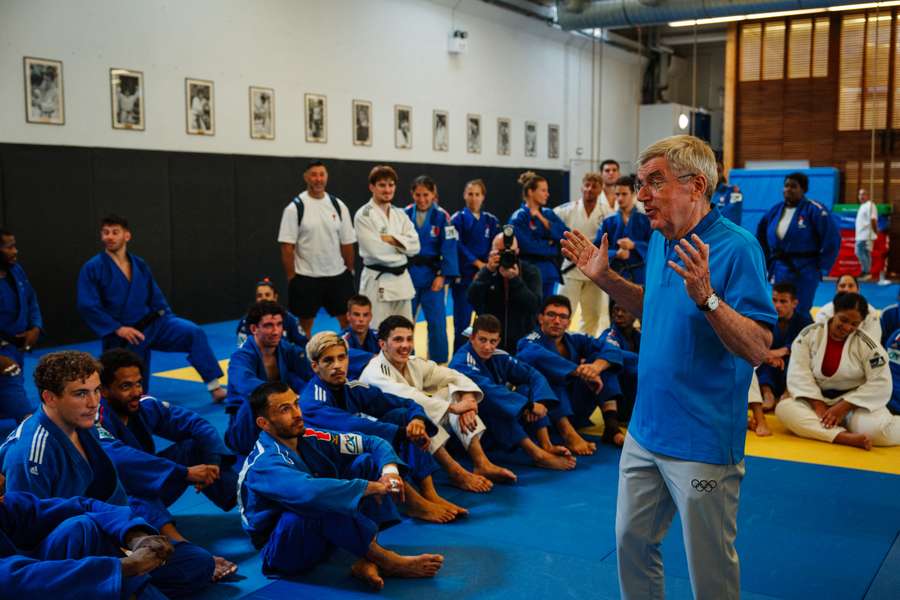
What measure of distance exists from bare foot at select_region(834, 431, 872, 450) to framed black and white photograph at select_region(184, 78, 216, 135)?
767 centimetres

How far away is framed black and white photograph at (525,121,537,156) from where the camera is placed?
16.9 metres

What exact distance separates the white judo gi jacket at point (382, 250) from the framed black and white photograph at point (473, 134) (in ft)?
26.9

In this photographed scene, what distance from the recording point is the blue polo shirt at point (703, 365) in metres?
→ 2.17

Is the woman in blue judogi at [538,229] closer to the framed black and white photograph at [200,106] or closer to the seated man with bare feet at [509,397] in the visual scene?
the seated man with bare feet at [509,397]

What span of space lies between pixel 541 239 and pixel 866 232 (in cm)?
796

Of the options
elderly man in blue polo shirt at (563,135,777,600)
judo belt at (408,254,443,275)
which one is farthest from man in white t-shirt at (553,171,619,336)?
elderly man in blue polo shirt at (563,135,777,600)

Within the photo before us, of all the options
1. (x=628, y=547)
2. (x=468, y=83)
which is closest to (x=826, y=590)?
(x=628, y=547)

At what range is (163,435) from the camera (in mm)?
4137

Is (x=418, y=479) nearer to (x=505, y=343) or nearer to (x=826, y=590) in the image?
(x=826, y=590)

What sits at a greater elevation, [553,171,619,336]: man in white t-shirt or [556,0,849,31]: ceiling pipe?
[556,0,849,31]: ceiling pipe

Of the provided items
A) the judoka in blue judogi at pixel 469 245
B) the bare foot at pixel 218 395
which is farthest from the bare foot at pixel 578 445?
the judoka in blue judogi at pixel 469 245

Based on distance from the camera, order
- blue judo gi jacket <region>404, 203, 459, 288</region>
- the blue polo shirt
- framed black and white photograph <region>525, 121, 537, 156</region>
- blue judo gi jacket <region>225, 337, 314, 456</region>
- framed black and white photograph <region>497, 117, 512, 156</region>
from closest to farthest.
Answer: the blue polo shirt, blue judo gi jacket <region>225, 337, 314, 456</region>, blue judo gi jacket <region>404, 203, 459, 288</region>, framed black and white photograph <region>497, 117, 512, 156</region>, framed black and white photograph <region>525, 121, 537, 156</region>

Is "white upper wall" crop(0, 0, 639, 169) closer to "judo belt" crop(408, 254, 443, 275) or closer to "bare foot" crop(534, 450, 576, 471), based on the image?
"judo belt" crop(408, 254, 443, 275)

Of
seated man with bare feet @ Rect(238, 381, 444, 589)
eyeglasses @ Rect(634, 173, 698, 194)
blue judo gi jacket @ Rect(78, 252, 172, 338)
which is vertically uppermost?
eyeglasses @ Rect(634, 173, 698, 194)
